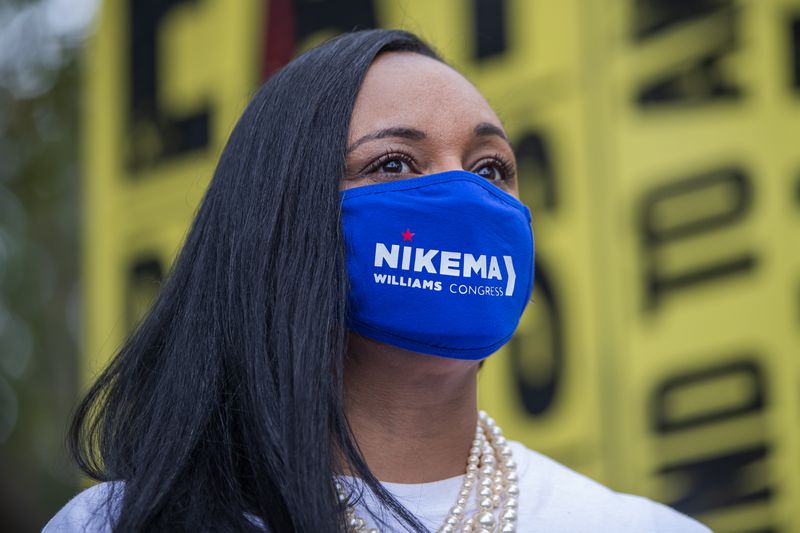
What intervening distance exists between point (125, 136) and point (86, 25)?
163 inches

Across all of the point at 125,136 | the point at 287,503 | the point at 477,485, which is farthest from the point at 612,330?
the point at 125,136

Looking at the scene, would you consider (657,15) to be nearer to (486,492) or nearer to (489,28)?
(489,28)

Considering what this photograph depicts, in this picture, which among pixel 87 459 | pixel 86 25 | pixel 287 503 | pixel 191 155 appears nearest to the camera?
pixel 287 503

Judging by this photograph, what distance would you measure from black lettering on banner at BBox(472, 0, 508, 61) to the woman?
171cm

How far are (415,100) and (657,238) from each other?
5.37 feet

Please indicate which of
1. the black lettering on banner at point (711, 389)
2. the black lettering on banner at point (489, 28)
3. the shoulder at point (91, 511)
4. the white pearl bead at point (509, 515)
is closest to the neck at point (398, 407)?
the white pearl bead at point (509, 515)

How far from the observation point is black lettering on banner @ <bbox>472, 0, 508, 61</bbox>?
11.8 ft

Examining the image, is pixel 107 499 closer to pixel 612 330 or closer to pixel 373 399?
pixel 373 399

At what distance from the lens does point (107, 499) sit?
1.69 m

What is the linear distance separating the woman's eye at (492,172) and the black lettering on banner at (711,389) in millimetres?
1457

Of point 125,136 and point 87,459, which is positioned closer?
point 87,459

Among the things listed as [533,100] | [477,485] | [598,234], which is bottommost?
[477,485]

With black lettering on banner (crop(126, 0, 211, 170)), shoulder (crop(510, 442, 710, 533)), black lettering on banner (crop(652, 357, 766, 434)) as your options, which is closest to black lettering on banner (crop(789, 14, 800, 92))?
black lettering on banner (crop(652, 357, 766, 434))

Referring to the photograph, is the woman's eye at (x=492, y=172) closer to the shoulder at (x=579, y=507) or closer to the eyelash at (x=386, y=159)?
the eyelash at (x=386, y=159)
